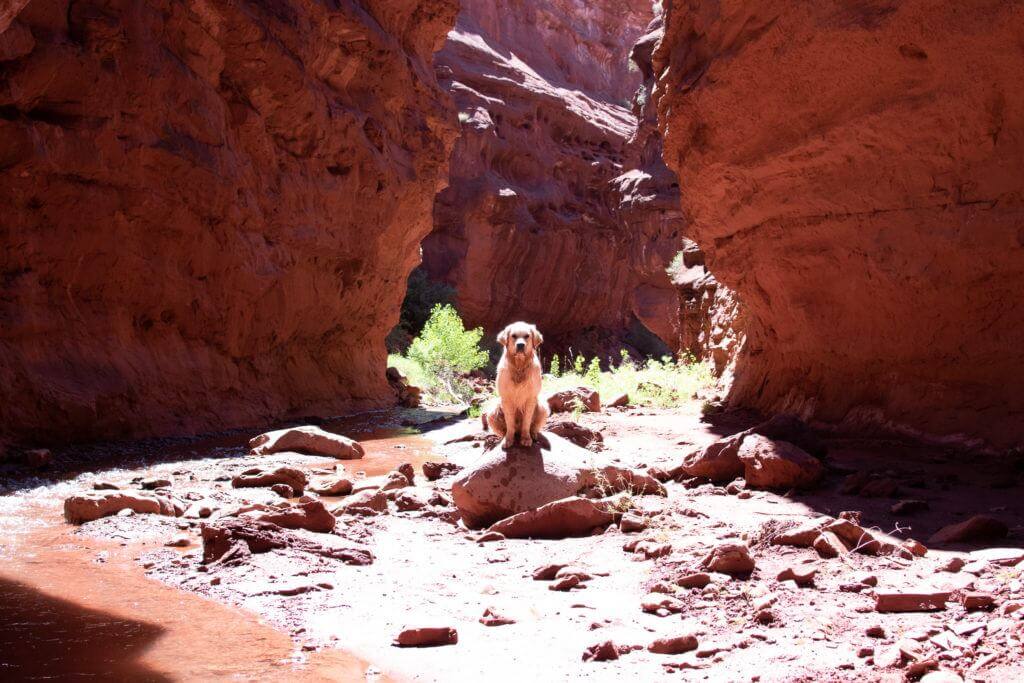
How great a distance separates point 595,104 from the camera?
43.4 m

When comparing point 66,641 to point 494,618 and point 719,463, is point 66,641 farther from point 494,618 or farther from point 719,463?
point 719,463

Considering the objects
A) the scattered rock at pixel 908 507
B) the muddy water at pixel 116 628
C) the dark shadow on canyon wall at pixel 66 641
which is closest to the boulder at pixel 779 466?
the scattered rock at pixel 908 507

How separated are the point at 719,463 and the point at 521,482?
2047mm

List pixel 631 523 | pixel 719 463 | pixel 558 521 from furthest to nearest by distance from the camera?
1. pixel 719 463
2. pixel 558 521
3. pixel 631 523

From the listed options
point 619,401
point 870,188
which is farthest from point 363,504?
point 619,401

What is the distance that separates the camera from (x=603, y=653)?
3.69 m

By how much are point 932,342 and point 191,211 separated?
1142cm

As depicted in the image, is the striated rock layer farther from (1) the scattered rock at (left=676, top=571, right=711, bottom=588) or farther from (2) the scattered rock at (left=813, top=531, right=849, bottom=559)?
(2) the scattered rock at (left=813, top=531, right=849, bottom=559)

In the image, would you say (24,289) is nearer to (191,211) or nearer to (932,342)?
(191,211)

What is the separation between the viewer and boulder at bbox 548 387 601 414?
13.9 metres

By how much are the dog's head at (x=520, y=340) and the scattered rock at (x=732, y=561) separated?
2.77m

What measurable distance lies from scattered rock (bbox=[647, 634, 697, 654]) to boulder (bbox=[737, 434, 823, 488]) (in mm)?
3493

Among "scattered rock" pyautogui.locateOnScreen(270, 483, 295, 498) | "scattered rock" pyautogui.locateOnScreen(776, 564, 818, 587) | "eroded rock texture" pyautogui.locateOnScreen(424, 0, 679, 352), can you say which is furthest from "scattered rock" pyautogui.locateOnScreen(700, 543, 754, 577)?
"eroded rock texture" pyautogui.locateOnScreen(424, 0, 679, 352)

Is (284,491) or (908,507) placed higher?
(908,507)
